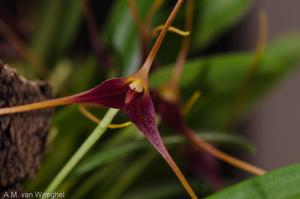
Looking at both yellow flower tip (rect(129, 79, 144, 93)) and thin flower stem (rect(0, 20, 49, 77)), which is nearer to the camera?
yellow flower tip (rect(129, 79, 144, 93))

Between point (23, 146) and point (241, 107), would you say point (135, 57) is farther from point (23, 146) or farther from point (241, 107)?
point (23, 146)

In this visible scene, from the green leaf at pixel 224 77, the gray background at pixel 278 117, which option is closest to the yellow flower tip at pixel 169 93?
the green leaf at pixel 224 77

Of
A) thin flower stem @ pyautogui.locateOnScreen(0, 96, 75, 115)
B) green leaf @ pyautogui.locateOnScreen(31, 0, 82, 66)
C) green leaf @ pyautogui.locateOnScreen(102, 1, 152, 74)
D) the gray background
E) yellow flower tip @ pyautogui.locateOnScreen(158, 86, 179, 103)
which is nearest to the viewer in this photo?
thin flower stem @ pyautogui.locateOnScreen(0, 96, 75, 115)

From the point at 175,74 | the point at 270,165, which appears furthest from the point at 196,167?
the point at 270,165

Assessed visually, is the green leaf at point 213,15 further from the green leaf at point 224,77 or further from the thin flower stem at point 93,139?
the thin flower stem at point 93,139

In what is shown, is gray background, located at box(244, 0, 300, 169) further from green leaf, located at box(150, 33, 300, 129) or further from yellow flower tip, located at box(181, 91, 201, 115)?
yellow flower tip, located at box(181, 91, 201, 115)

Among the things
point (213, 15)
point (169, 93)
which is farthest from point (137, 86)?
point (213, 15)

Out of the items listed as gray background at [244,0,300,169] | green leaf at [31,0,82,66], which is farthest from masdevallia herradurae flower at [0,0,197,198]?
gray background at [244,0,300,169]

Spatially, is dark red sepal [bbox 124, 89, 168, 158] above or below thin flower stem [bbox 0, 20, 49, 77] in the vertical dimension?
above

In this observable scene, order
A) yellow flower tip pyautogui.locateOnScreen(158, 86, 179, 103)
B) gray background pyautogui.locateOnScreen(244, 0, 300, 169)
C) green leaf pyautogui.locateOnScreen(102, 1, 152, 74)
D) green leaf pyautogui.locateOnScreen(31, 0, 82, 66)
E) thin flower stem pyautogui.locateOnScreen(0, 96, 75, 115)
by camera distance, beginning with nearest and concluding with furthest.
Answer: thin flower stem pyautogui.locateOnScreen(0, 96, 75, 115) < yellow flower tip pyautogui.locateOnScreen(158, 86, 179, 103) < green leaf pyautogui.locateOnScreen(102, 1, 152, 74) < green leaf pyautogui.locateOnScreen(31, 0, 82, 66) < gray background pyautogui.locateOnScreen(244, 0, 300, 169)
